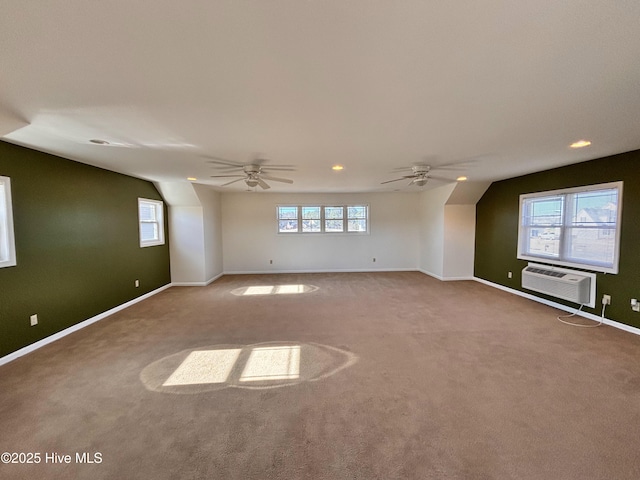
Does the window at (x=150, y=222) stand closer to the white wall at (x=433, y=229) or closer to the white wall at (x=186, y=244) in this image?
the white wall at (x=186, y=244)

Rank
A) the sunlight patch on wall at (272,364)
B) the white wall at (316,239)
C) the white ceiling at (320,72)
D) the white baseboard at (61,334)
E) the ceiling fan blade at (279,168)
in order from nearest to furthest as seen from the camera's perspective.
→ the white ceiling at (320,72)
the sunlight patch on wall at (272,364)
the white baseboard at (61,334)
the ceiling fan blade at (279,168)
the white wall at (316,239)

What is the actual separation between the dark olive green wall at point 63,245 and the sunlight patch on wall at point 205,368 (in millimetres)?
1893

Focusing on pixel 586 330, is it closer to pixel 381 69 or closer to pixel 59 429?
pixel 381 69

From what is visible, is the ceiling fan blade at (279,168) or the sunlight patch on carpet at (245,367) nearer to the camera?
the sunlight patch on carpet at (245,367)

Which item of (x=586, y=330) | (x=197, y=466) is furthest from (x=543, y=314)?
(x=197, y=466)

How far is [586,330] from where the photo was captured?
11.5ft

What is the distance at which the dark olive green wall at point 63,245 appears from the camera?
9.59ft

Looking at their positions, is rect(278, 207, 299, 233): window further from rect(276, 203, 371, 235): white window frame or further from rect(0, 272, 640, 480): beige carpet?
rect(0, 272, 640, 480): beige carpet

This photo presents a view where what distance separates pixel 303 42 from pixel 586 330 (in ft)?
15.3

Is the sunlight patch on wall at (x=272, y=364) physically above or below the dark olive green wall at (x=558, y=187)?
below

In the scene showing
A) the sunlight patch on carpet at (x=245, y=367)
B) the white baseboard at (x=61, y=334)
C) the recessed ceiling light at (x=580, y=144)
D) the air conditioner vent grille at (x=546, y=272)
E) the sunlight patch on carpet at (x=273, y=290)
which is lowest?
the sunlight patch on carpet at (x=245, y=367)

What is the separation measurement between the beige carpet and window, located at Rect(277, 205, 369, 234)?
409 cm

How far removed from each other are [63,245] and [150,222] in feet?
7.04

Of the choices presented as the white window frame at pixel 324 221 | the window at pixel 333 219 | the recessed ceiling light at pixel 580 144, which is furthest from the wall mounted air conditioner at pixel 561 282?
the window at pixel 333 219
